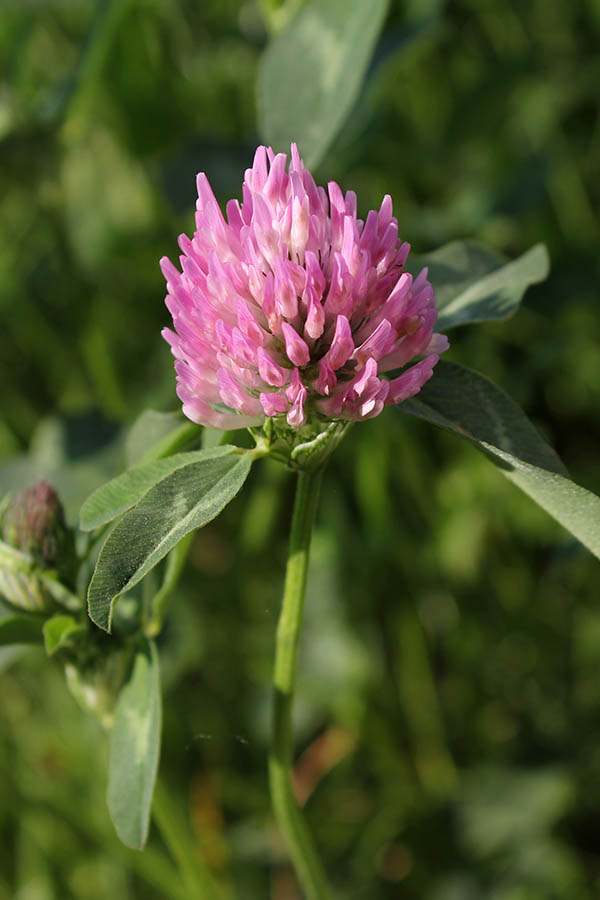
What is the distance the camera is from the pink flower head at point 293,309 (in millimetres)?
718

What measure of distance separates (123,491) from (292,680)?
0.22 meters

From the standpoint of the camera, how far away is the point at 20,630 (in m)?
0.92

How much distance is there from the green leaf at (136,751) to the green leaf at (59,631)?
0.07m

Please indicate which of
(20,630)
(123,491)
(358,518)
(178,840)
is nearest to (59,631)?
(20,630)

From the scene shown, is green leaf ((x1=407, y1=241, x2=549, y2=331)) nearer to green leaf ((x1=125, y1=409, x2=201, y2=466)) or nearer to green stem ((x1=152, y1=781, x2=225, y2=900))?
green leaf ((x1=125, y1=409, x2=201, y2=466))

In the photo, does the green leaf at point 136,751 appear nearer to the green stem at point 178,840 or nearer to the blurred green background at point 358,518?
the green stem at point 178,840

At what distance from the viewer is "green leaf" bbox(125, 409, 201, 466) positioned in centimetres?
94

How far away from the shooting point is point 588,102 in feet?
7.34

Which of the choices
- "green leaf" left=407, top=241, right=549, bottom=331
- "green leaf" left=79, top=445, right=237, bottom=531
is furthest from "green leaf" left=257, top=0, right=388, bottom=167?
"green leaf" left=79, top=445, right=237, bottom=531

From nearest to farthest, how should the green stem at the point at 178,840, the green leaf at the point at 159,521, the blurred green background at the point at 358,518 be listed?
the green leaf at the point at 159,521
the green stem at the point at 178,840
the blurred green background at the point at 358,518

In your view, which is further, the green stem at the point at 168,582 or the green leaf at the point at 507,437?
the green stem at the point at 168,582

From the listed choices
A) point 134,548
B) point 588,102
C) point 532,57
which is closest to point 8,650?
point 134,548

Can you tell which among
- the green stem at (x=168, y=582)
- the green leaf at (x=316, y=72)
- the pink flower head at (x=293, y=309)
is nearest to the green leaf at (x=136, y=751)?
the green stem at (x=168, y=582)

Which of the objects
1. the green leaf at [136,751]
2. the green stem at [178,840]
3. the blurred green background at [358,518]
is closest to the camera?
the green leaf at [136,751]
